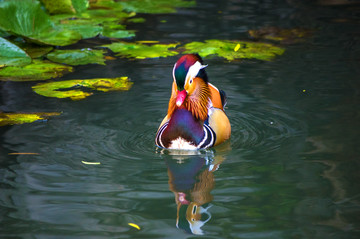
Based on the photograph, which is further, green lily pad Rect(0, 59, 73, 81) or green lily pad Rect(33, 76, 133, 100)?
green lily pad Rect(0, 59, 73, 81)

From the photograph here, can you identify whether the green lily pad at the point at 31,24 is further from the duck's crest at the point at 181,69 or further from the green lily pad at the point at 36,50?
the duck's crest at the point at 181,69

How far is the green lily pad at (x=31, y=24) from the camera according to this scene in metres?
7.61

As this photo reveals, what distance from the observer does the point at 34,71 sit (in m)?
6.65

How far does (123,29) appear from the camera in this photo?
894 cm

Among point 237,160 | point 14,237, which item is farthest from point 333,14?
point 14,237

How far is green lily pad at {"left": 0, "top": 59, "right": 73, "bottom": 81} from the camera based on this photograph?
21.5 feet

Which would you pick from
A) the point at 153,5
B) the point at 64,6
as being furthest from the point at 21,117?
the point at 153,5

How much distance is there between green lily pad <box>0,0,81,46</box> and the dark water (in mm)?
1028

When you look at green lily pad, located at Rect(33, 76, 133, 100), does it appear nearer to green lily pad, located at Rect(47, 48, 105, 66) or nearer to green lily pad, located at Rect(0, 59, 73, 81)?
green lily pad, located at Rect(0, 59, 73, 81)

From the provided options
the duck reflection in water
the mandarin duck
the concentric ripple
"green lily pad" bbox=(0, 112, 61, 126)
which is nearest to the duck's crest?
the mandarin duck

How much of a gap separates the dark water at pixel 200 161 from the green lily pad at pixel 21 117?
0.10 meters

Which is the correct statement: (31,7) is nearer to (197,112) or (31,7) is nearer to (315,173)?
(197,112)

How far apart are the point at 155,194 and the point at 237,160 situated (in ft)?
3.13

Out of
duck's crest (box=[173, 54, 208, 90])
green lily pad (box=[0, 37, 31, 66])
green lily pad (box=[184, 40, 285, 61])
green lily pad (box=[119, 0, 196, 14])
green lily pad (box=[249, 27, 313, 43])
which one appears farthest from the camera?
green lily pad (box=[119, 0, 196, 14])
